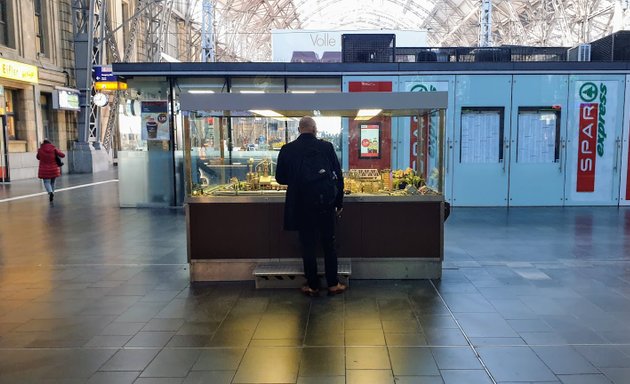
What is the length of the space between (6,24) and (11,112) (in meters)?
3.68

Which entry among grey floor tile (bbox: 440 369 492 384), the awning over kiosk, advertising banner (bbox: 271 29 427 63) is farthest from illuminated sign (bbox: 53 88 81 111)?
grey floor tile (bbox: 440 369 492 384)

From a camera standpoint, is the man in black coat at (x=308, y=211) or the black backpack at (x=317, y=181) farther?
the man in black coat at (x=308, y=211)

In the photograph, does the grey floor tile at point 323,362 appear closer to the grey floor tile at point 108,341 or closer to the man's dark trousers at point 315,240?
the man's dark trousers at point 315,240

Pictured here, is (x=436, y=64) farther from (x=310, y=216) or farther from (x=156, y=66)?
(x=310, y=216)

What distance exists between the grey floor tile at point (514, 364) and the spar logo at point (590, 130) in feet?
29.1

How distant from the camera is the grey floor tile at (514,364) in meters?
3.61

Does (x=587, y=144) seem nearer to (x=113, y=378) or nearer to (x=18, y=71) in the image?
(x=113, y=378)

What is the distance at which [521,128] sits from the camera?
11.5 m

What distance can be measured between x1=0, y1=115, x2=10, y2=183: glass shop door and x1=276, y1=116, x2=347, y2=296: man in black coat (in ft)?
61.5

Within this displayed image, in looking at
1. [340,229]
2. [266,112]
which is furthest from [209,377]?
[266,112]

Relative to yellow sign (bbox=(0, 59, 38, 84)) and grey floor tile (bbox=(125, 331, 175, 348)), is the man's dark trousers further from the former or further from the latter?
yellow sign (bbox=(0, 59, 38, 84))

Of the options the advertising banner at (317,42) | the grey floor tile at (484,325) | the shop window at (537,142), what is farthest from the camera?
the advertising banner at (317,42)

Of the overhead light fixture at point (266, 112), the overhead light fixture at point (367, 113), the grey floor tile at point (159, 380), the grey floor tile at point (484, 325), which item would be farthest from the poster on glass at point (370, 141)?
the grey floor tile at point (159, 380)

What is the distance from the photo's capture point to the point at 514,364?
381cm
